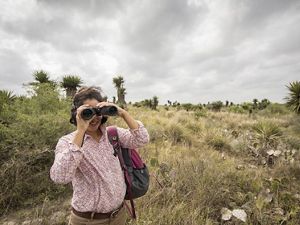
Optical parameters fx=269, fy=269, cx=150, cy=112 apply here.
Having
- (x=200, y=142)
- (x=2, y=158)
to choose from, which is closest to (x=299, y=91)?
(x=200, y=142)

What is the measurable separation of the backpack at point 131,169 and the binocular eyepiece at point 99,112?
287mm

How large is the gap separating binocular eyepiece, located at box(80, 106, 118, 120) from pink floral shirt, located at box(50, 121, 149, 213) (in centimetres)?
23

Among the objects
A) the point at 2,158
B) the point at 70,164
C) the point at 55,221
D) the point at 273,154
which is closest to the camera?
the point at 70,164

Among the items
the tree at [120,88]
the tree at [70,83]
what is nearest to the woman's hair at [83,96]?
the tree at [70,83]

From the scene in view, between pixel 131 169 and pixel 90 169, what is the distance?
0.43 meters

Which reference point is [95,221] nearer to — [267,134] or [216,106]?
[267,134]

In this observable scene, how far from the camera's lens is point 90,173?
215 centimetres

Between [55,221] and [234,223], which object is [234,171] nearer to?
[234,223]

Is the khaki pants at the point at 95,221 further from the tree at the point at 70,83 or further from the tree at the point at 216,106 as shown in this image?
the tree at the point at 216,106

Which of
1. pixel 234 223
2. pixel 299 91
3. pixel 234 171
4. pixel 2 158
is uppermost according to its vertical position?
pixel 299 91

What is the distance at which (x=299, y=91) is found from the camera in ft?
42.6

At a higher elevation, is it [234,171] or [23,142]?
[23,142]

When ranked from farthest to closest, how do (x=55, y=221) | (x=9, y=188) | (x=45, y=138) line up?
1. (x=45, y=138)
2. (x=9, y=188)
3. (x=55, y=221)

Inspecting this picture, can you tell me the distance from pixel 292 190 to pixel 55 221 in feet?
14.4
